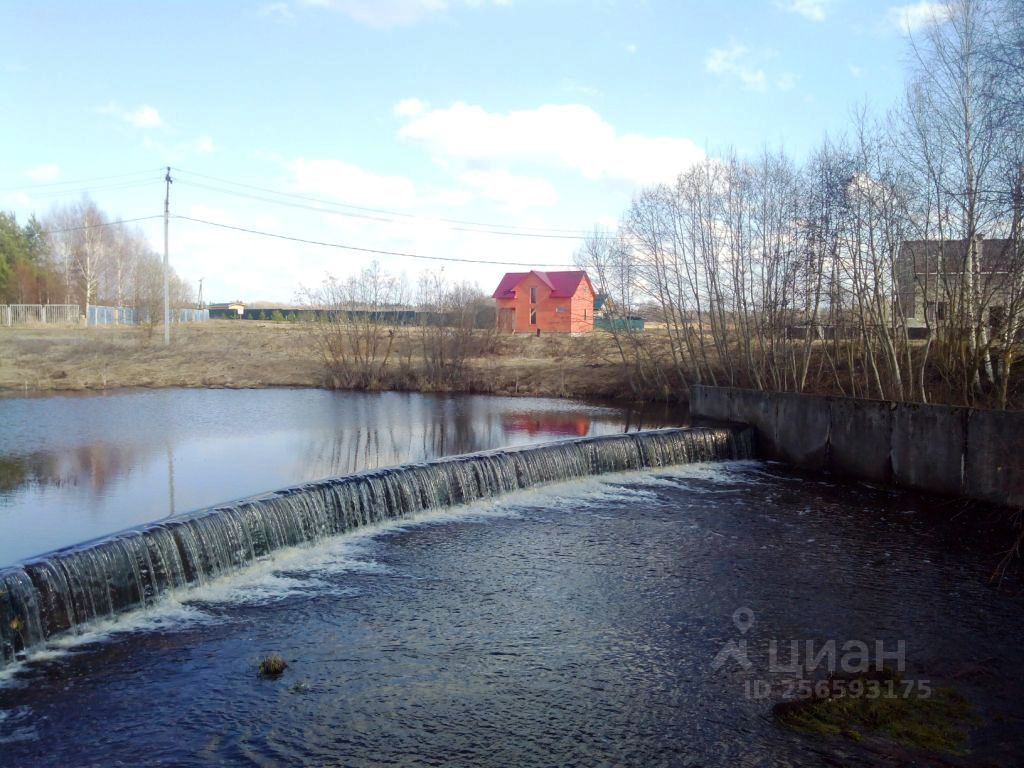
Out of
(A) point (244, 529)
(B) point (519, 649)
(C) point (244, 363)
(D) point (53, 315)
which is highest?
(D) point (53, 315)

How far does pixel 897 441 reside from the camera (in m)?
13.8

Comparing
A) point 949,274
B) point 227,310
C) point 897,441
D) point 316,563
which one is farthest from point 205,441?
point 227,310

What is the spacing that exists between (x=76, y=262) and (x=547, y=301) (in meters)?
32.4

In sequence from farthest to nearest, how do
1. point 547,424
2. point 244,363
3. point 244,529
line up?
point 244,363, point 547,424, point 244,529

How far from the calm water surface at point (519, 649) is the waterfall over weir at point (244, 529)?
0.95 feet

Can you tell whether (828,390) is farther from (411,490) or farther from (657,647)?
(657,647)

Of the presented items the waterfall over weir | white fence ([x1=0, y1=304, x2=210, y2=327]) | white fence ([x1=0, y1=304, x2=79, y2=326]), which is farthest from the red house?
the waterfall over weir

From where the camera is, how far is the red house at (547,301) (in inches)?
1825

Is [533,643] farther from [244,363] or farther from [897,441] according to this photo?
[244,363]

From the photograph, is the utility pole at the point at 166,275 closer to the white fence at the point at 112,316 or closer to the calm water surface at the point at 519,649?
the white fence at the point at 112,316

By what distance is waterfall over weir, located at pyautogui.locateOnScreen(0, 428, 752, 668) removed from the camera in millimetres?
6688

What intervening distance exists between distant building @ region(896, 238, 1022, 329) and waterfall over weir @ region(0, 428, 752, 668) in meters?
6.01

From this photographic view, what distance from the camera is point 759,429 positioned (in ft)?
57.0

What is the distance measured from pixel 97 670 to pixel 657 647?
14.5ft
